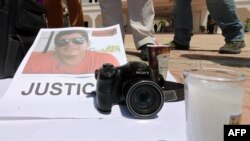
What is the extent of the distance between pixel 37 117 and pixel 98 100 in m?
0.10

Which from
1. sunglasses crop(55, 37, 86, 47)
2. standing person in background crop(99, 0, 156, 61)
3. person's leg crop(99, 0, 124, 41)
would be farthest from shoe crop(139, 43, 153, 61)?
sunglasses crop(55, 37, 86, 47)

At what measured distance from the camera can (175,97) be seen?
60 cm

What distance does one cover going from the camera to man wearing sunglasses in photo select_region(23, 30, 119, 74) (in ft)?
2.22

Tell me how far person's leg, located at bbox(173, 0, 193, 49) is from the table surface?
1390 mm

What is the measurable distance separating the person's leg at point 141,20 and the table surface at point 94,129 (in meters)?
0.80

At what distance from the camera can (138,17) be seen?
4.34 ft

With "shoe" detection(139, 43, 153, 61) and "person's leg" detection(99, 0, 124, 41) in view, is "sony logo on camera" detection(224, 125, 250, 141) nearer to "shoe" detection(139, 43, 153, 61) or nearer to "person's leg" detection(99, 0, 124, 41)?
"shoe" detection(139, 43, 153, 61)

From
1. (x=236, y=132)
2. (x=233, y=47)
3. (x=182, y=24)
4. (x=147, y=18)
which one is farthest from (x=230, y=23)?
(x=236, y=132)

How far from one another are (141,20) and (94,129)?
90cm

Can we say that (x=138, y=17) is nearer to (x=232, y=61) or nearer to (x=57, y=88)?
(x=232, y=61)

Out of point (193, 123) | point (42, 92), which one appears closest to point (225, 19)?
point (42, 92)

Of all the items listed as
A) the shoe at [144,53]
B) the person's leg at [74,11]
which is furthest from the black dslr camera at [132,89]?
the person's leg at [74,11]

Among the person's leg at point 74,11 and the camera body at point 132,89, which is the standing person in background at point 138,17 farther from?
the camera body at point 132,89

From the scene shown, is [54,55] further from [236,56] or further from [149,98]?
[236,56]
